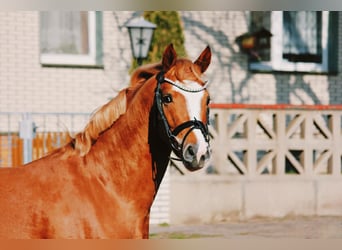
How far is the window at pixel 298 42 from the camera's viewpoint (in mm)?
12109

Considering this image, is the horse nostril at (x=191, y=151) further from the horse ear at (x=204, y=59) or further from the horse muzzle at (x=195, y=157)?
the horse ear at (x=204, y=59)

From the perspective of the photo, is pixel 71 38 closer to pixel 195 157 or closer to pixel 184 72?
pixel 184 72

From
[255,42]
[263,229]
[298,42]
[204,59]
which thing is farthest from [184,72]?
[298,42]

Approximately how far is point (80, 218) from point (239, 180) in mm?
5574

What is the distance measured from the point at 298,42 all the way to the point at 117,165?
29.7 ft

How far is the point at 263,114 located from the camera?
938 cm

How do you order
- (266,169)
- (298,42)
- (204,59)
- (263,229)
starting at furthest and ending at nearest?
1. (298,42)
2. (266,169)
3. (263,229)
4. (204,59)

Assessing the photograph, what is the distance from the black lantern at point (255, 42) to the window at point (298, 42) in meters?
0.13

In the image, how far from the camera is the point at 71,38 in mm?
11203

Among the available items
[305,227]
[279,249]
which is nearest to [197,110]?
[279,249]

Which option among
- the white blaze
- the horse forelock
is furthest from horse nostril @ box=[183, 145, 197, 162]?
the horse forelock

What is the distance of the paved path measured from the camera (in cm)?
797

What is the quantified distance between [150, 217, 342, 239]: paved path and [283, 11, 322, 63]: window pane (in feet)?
13.0
